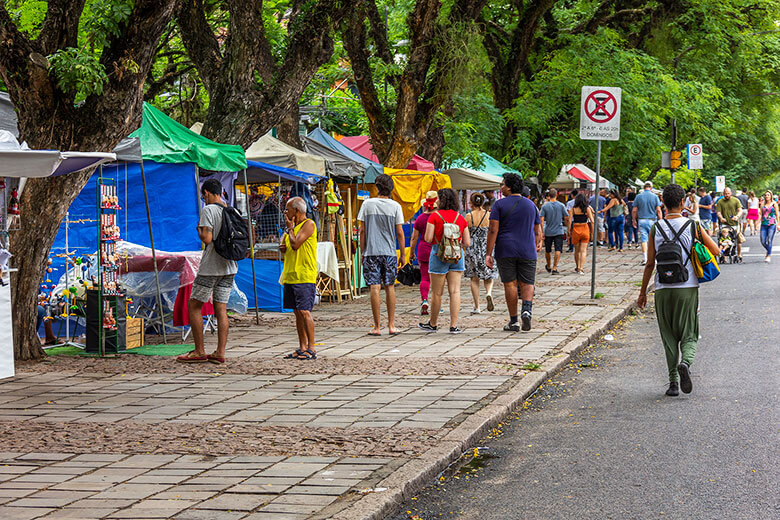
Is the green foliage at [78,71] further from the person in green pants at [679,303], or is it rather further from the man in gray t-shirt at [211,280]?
the person in green pants at [679,303]

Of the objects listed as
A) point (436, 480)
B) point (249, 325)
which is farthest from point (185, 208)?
point (436, 480)

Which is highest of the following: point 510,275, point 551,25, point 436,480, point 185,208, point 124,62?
point 551,25

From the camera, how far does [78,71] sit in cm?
995

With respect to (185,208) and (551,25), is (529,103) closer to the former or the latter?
(551,25)

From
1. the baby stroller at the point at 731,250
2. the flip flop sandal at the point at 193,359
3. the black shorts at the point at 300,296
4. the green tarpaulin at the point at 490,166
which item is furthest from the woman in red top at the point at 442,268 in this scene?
the baby stroller at the point at 731,250

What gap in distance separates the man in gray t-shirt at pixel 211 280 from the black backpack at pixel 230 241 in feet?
0.17

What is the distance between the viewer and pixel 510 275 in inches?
510

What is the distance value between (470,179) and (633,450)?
712 inches

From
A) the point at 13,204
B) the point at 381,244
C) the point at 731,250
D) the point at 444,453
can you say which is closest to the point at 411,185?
the point at 381,244

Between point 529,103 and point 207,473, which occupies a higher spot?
point 529,103

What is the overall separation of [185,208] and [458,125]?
11.9 meters

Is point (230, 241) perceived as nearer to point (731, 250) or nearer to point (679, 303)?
point (679, 303)

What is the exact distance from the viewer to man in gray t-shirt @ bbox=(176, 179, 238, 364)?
1041 centimetres

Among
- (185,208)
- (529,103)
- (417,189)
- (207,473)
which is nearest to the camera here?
(207,473)
